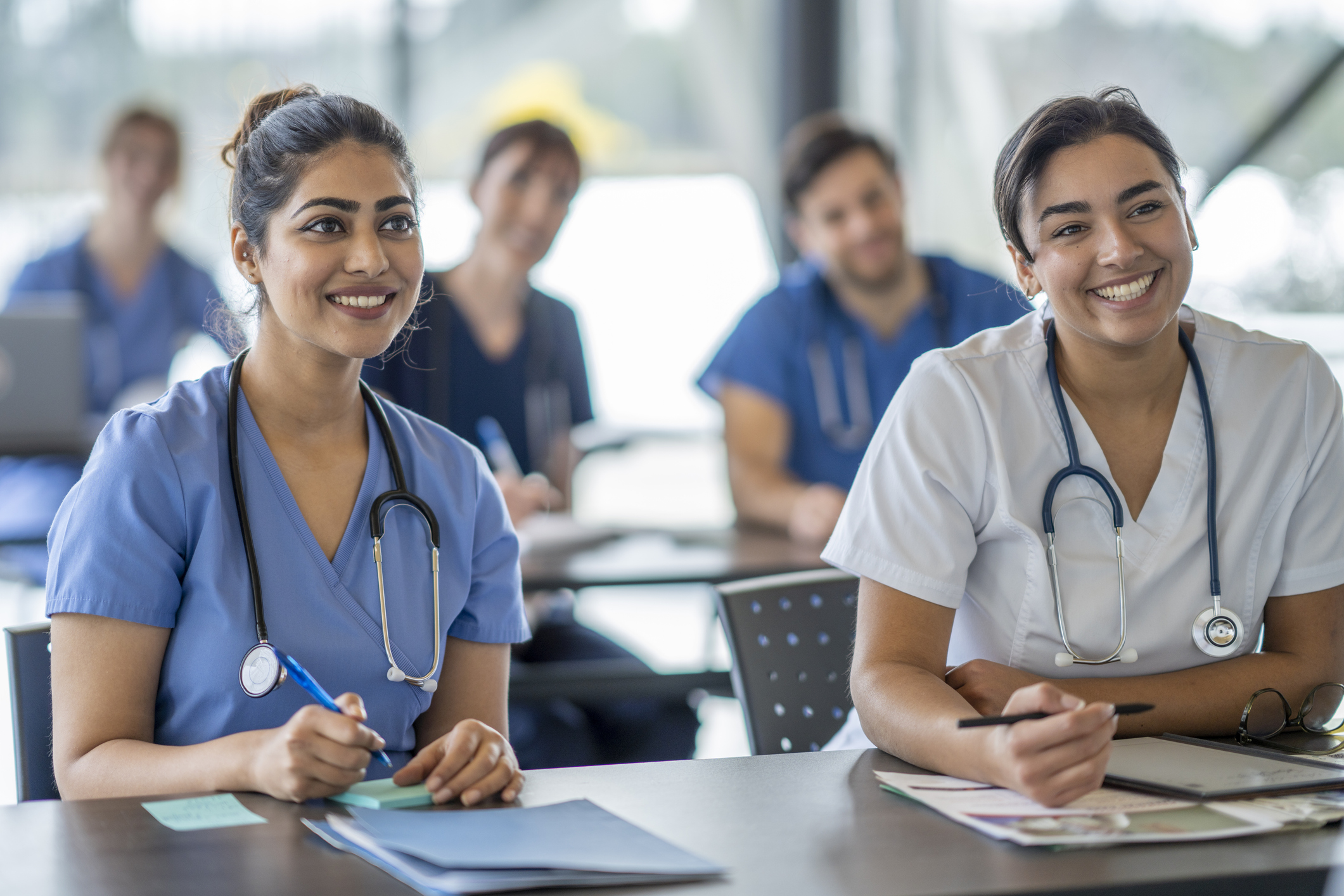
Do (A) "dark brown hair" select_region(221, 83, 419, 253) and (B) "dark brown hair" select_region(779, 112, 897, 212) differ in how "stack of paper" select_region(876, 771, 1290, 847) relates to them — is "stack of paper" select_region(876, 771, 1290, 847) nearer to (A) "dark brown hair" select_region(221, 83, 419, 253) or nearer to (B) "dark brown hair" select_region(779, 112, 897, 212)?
(A) "dark brown hair" select_region(221, 83, 419, 253)

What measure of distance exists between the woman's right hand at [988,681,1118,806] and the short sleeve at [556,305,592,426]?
1.85 m

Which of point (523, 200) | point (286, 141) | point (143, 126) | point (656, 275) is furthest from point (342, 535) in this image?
point (656, 275)

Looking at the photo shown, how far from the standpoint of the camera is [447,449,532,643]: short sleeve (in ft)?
4.65

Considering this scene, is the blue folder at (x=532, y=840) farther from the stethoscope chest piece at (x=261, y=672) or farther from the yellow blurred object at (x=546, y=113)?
the yellow blurred object at (x=546, y=113)

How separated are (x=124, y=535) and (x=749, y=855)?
662mm

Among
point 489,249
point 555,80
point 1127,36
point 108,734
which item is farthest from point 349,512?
point 555,80

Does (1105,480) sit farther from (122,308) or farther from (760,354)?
(122,308)

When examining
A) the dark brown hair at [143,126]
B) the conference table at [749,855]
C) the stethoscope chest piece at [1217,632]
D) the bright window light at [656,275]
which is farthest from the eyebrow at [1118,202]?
the bright window light at [656,275]

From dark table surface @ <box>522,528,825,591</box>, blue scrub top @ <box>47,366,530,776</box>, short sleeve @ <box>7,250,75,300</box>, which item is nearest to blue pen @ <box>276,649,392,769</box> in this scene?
blue scrub top @ <box>47,366,530,776</box>

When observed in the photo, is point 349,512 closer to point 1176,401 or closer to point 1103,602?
point 1103,602

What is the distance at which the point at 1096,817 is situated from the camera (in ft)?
3.33

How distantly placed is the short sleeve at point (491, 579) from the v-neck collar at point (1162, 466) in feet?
1.94

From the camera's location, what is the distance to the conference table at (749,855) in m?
0.88

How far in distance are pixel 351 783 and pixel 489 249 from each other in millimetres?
1764
